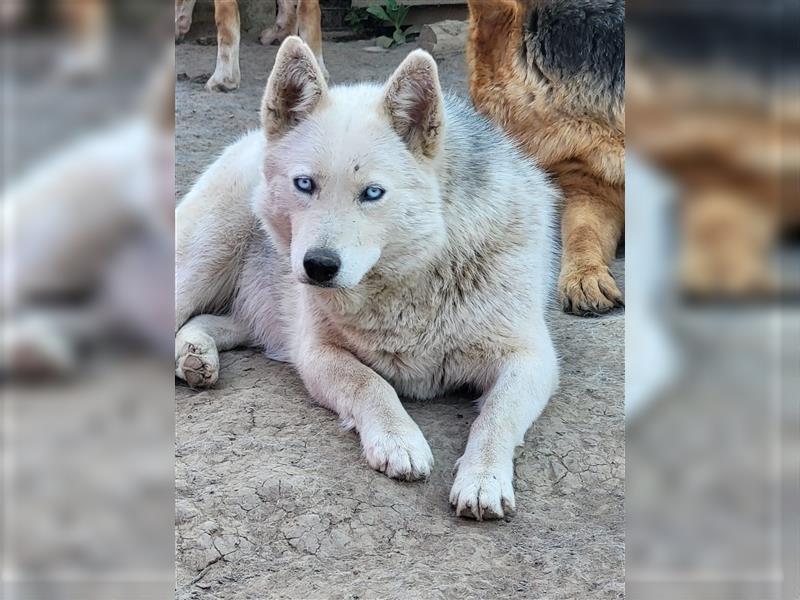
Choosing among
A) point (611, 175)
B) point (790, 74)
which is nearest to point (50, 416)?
point (790, 74)

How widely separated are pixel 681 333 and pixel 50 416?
85 centimetres

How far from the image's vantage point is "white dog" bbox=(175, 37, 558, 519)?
2.36m

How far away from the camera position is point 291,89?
99.3 inches

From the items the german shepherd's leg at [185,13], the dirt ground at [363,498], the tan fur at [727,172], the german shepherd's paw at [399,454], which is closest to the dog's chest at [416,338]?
the dirt ground at [363,498]

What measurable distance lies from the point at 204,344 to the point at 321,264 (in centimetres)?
90

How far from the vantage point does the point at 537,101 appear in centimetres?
388

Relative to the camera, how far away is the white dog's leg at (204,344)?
2.86m

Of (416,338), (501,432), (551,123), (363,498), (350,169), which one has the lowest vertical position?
(363,498)

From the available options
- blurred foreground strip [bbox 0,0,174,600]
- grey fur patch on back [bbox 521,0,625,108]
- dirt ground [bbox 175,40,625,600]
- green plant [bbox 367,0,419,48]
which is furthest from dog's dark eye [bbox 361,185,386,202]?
grey fur patch on back [bbox 521,0,625,108]

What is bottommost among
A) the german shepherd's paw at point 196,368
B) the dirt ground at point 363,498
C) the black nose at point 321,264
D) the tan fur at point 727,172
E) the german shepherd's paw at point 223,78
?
the dirt ground at point 363,498

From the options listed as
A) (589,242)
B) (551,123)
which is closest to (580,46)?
(551,123)

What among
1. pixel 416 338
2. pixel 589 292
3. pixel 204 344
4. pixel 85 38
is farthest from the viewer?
pixel 589 292

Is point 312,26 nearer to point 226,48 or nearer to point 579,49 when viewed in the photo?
point 226,48

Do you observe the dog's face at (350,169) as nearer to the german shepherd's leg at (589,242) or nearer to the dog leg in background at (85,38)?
the german shepherd's leg at (589,242)
